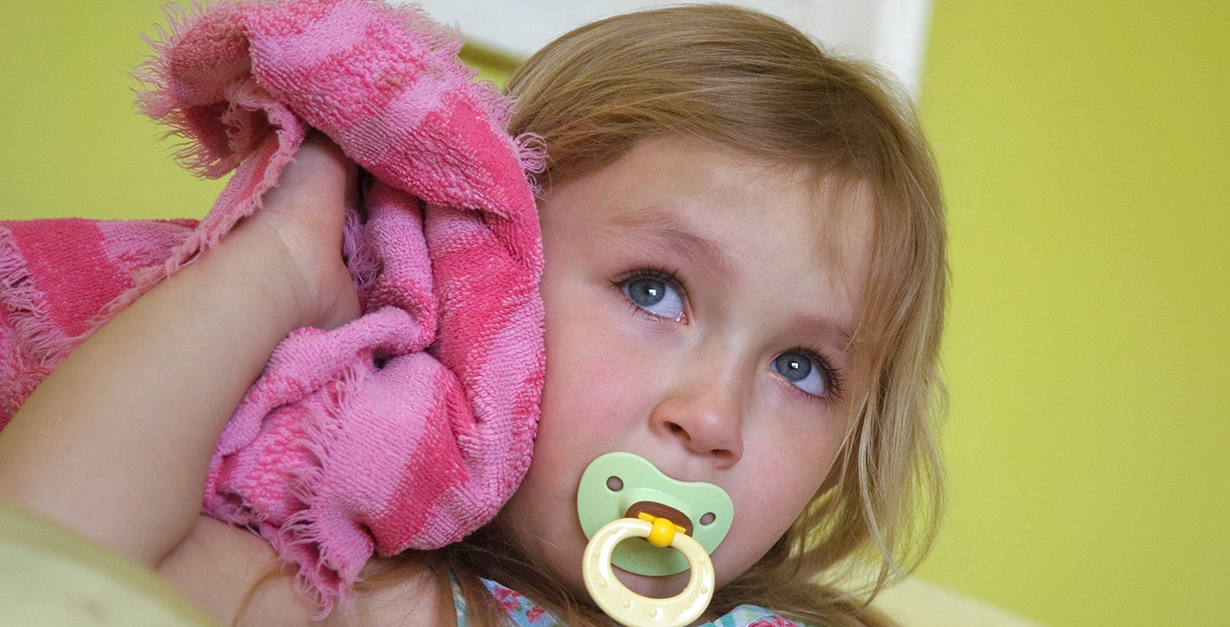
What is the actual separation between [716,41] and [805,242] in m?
0.19

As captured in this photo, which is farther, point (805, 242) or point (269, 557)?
point (805, 242)

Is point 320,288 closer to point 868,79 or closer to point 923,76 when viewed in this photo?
point 868,79

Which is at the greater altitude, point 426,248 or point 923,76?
point 923,76

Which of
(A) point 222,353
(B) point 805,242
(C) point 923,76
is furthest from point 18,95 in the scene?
(C) point 923,76

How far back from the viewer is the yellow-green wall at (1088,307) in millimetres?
1391

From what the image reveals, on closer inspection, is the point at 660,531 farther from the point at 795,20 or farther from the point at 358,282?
the point at 795,20

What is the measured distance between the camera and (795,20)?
146 centimetres

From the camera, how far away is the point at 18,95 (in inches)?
34.8

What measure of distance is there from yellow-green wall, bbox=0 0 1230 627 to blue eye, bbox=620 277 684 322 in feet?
3.00

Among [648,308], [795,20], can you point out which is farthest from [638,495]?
[795,20]

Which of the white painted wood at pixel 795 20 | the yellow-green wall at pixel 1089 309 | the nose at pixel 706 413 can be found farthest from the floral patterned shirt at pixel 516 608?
the yellow-green wall at pixel 1089 309

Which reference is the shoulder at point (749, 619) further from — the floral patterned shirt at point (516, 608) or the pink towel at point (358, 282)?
the pink towel at point (358, 282)

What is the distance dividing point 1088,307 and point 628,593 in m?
1.11

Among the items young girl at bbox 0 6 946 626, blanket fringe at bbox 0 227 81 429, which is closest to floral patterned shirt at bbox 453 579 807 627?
young girl at bbox 0 6 946 626
